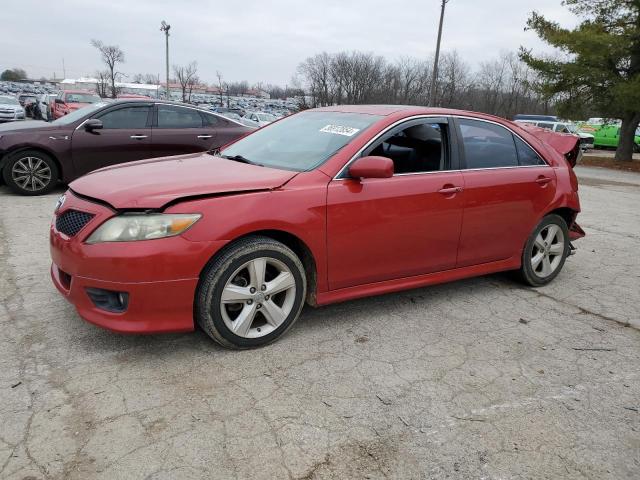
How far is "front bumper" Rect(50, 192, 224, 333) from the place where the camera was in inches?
111

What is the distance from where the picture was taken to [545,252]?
15.4 ft

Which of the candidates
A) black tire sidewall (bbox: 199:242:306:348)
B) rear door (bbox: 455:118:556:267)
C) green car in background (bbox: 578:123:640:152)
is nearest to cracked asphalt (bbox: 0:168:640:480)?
black tire sidewall (bbox: 199:242:306:348)

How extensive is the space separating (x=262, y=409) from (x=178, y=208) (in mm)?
1190

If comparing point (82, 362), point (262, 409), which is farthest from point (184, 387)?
point (82, 362)

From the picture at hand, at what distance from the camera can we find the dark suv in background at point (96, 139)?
7.43 meters

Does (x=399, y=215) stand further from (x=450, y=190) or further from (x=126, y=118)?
(x=126, y=118)

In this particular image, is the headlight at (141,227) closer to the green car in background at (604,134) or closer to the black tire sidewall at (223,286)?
the black tire sidewall at (223,286)

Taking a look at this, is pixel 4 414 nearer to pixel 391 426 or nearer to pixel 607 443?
pixel 391 426

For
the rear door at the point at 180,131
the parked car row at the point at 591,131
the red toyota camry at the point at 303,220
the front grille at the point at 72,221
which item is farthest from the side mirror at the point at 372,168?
the parked car row at the point at 591,131

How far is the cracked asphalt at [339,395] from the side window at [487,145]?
45.8 inches

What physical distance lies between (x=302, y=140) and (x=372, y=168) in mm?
800

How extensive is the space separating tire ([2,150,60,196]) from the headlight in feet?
18.1

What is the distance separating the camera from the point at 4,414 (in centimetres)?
248

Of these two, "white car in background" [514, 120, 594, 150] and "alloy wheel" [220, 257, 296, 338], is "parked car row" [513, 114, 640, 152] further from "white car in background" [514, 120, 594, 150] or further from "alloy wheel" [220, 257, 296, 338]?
"alloy wheel" [220, 257, 296, 338]
